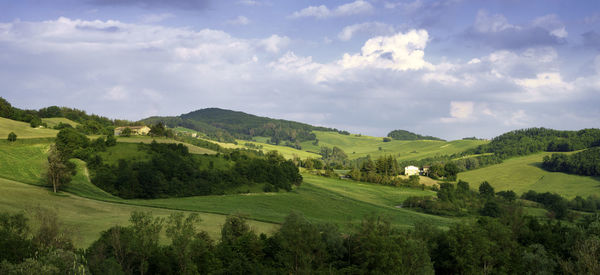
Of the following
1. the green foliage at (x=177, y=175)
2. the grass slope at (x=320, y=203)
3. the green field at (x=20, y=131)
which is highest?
the green field at (x=20, y=131)

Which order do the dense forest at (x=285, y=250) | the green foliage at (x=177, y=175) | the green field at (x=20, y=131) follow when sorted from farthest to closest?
the green field at (x=20, y=131) → the green foliage at (x=177, y=175) → the dense forest at (x=285, y=250)

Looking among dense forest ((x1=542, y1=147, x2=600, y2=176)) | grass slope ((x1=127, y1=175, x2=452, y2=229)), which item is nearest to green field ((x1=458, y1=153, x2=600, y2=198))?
dense forest ((x1=542, y1=147, x2=600, y2=176))

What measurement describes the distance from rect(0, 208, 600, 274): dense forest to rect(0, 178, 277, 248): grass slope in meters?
6.42

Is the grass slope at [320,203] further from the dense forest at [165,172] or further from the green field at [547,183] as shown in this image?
the green field at [547,183]

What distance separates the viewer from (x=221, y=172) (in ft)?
413

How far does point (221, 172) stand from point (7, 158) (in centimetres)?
5370

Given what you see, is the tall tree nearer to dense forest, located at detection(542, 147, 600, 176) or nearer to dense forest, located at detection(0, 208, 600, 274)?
dense forest, located at detection(0, 208, 600, 274)

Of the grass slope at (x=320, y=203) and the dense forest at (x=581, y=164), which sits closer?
the grass slope at (x=320, y=203)

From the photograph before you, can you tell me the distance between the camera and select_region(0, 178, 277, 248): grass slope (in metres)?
59.0

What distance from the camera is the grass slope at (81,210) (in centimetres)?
5897

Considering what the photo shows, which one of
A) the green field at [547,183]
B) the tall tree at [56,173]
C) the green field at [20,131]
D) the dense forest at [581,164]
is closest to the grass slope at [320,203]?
the tall tree at [56,173]

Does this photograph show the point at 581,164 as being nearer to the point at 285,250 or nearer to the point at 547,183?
the point at 547,183

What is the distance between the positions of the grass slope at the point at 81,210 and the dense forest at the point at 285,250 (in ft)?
21.1

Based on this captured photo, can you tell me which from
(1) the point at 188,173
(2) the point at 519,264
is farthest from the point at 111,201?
(2) the point at 519,264
